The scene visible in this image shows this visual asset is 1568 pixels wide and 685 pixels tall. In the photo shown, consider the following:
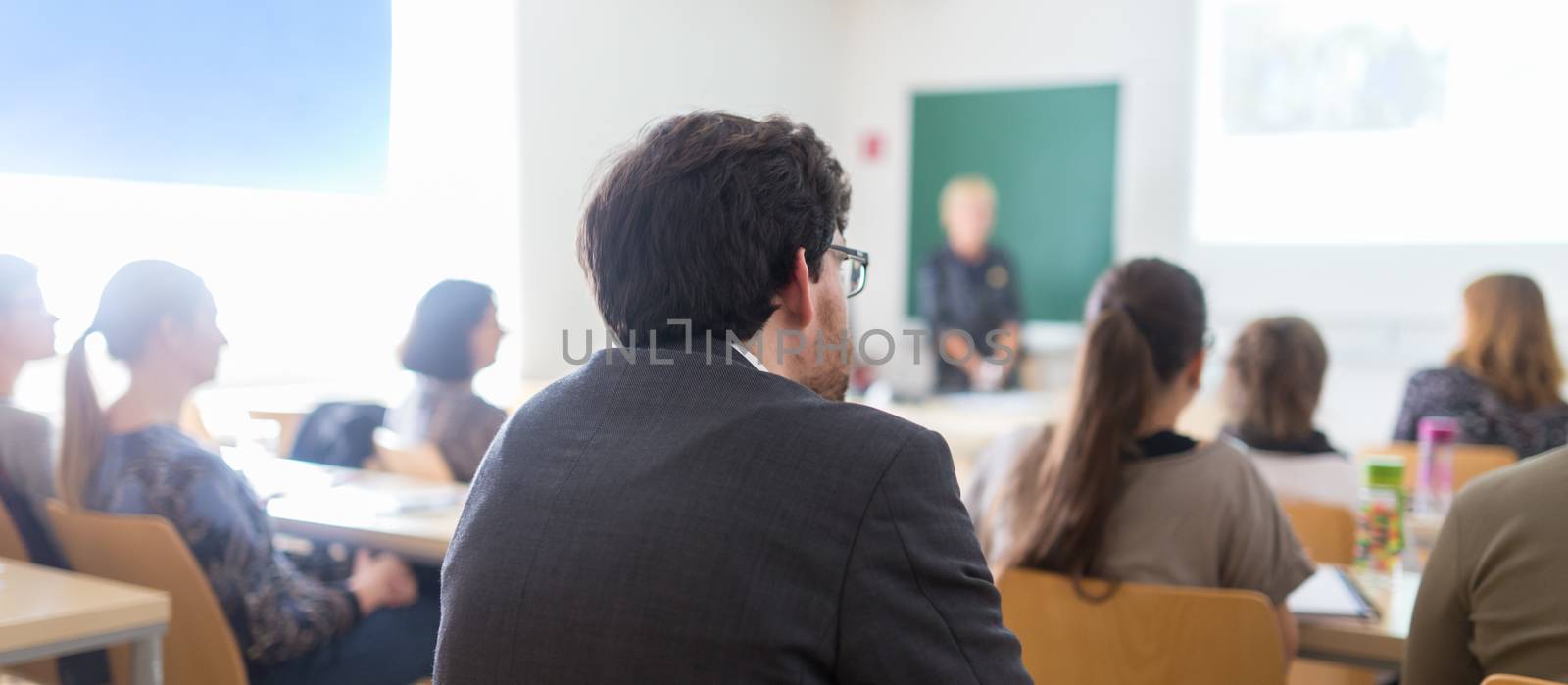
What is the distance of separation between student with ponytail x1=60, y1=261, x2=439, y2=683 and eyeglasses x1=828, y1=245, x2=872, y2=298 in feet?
4.19

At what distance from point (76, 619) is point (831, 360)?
114cm

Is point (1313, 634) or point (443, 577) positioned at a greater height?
point (443, 577)

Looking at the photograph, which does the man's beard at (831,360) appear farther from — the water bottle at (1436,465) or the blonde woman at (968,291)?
the blonde woman at (968,291)

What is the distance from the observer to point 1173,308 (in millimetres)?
1944

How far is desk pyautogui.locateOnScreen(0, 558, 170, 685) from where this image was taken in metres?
1.60

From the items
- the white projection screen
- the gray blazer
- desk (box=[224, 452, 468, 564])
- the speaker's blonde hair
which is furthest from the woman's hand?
the white projection screen

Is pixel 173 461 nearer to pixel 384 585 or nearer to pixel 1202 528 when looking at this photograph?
pixel 384 585

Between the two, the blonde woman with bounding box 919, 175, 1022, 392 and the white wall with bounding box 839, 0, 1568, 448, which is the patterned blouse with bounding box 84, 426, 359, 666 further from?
the blonde woman with bounding box 919, 175, 1022, 392

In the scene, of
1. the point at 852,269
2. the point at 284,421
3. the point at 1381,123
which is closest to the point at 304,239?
the point at 852,269

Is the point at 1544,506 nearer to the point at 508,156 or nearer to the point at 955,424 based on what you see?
the point at 955,424

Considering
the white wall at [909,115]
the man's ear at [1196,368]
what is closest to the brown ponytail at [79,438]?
the man's ear at [1196,368]

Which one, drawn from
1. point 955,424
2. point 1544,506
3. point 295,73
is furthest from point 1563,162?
point 295,73

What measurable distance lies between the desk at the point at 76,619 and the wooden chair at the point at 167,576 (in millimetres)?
102

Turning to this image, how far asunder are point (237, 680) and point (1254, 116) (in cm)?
537
